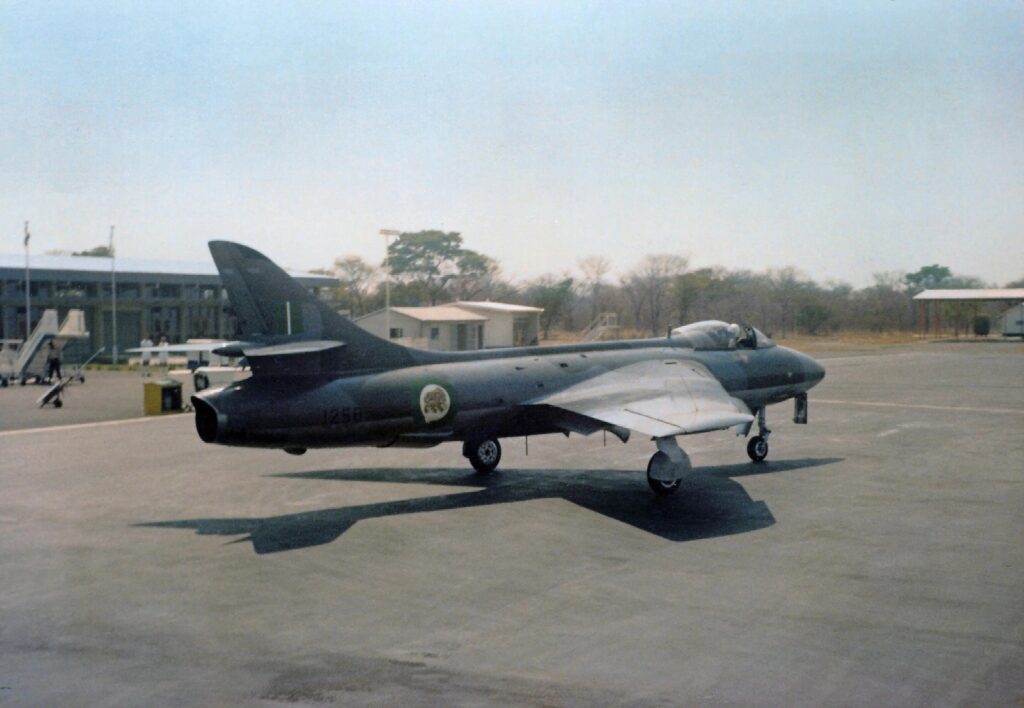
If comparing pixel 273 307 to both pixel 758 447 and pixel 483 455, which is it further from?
pixel 758 447

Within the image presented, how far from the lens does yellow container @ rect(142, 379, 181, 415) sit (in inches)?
1272

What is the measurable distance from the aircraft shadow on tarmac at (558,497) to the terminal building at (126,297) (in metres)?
45.1

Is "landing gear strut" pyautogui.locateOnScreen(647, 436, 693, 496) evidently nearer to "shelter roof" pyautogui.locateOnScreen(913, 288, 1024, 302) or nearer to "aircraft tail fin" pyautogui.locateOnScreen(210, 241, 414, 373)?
"aircraft tail fin" pyautogui.locateOnScreen(210, 241, 414, 373)

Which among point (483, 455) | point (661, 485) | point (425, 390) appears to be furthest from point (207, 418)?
point (661, 485)

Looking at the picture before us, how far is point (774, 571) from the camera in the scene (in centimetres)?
1192

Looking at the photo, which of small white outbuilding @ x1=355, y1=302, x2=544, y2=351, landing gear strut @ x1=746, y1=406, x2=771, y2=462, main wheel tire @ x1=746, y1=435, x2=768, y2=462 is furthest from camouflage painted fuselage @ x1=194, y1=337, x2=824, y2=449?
small white outbuilding @ x1=355, y1=302, x2=544, y2=351

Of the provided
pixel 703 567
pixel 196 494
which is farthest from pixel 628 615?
pixel 196 494

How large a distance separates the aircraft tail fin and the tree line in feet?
63.7

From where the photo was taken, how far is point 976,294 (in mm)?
85688

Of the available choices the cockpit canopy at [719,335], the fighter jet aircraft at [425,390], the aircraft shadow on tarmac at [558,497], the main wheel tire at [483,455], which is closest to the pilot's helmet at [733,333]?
the cockpit canopy at [719,335]

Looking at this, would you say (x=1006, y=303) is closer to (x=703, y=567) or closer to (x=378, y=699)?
(x=703, y=567)

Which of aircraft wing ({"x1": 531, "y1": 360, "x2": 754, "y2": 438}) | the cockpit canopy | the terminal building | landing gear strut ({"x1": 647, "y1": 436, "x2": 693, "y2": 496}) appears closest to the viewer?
aircraft wing ({"x1": 531, "y1": 360, "x2": 754, "y2": 438})

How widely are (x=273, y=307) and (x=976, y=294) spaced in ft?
279

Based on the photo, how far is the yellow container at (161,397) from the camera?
32.3m
